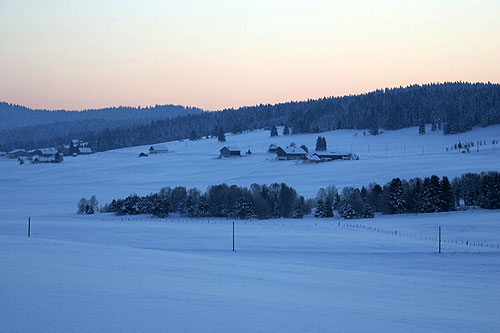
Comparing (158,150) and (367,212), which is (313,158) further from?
(158,150)

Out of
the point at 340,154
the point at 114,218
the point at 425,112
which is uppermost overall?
the point at 425,112

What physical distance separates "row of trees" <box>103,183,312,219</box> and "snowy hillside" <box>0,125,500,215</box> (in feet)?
29.3

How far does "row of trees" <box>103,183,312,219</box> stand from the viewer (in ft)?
166

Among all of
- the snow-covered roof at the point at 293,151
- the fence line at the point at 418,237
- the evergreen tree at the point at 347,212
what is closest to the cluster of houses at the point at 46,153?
the snow-covered roof at the point at 293,151

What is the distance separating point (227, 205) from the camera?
51250 mm

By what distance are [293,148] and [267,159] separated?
7058 mm

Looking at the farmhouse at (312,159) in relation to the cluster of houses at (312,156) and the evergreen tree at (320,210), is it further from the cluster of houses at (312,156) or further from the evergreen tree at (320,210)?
the evergreen tree at (320,210)

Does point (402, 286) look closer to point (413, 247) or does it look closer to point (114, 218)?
point (413, 247)

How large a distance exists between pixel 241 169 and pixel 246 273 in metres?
76.3

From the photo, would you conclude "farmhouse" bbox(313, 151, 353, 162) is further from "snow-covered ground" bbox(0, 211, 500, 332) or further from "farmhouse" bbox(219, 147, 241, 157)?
"snow-covered ground" bbox(0, 211, 500, 332)

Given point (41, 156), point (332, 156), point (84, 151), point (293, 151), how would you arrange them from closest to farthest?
point (332, 156), point (293, 151), point (41, 156), point (84, 151)

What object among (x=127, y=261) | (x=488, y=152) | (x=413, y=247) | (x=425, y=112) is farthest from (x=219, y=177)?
(x=425, y=112)

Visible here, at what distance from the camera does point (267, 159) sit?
348ft

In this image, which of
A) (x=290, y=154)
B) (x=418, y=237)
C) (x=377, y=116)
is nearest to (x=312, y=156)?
(x=290, y=154)
